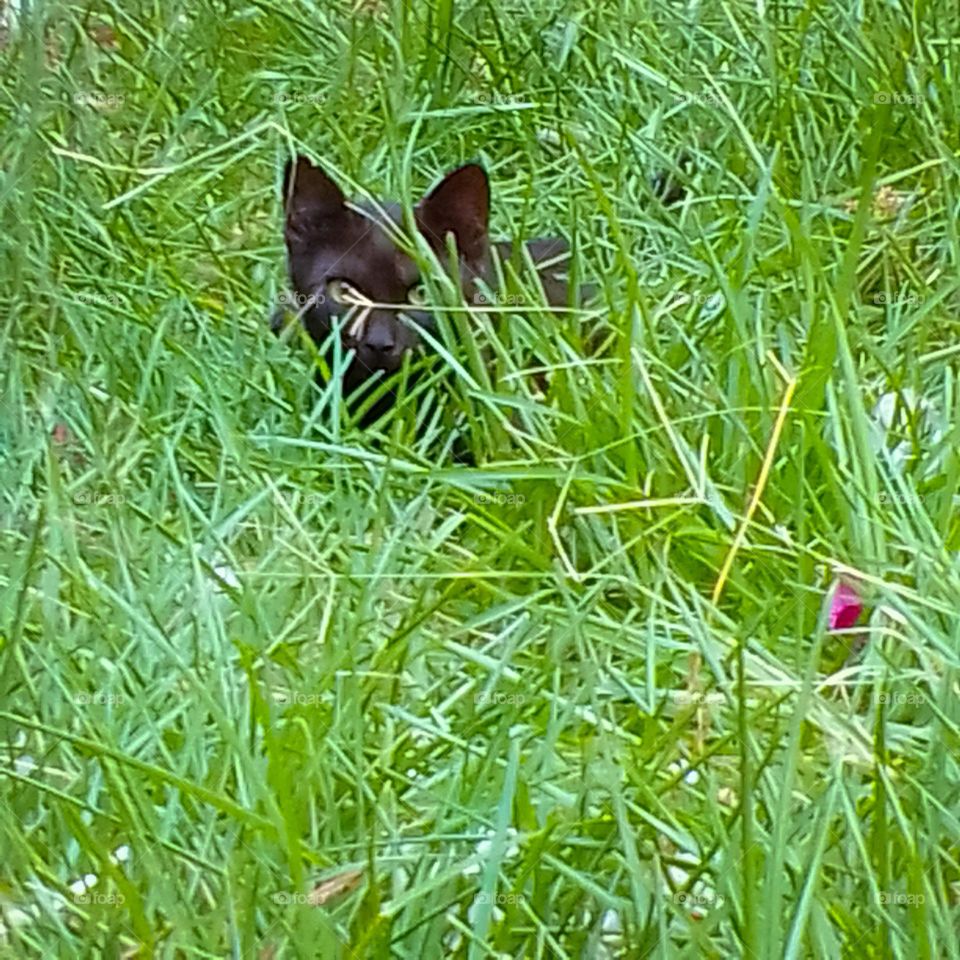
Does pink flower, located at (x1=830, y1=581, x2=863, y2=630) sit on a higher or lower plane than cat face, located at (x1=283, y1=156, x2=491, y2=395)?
lower

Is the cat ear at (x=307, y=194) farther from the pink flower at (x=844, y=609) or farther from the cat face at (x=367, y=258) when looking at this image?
the pink flower at (x=844, y=609)

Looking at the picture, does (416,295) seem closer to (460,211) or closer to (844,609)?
(460,211)

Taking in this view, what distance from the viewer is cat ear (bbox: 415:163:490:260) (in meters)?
2.28

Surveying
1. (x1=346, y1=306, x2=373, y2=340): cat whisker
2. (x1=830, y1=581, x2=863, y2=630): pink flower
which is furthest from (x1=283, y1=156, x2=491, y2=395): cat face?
(x1=830, y1=581, x2=863, y2=630): pink flower

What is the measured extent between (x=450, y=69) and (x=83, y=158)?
65cm

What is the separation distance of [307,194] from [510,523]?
584 millimetres

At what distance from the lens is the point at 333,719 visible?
1.59 metres

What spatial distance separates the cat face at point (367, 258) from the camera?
227 cm

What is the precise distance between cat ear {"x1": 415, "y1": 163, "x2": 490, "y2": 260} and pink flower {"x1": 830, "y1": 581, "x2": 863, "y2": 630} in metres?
0.74

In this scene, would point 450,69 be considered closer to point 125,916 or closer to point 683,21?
point 683,21

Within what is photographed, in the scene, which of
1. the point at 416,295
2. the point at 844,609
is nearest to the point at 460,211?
the point at 416,295

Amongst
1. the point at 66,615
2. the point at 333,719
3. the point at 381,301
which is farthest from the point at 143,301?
the point at 333,719

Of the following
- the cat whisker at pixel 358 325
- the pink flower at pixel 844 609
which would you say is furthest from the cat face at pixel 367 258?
the pink flower at pixel 844 609

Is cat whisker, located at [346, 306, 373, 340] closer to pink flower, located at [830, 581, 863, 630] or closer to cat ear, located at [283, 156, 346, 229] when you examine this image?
cat ear, located at [283, 156, 346, 229]
